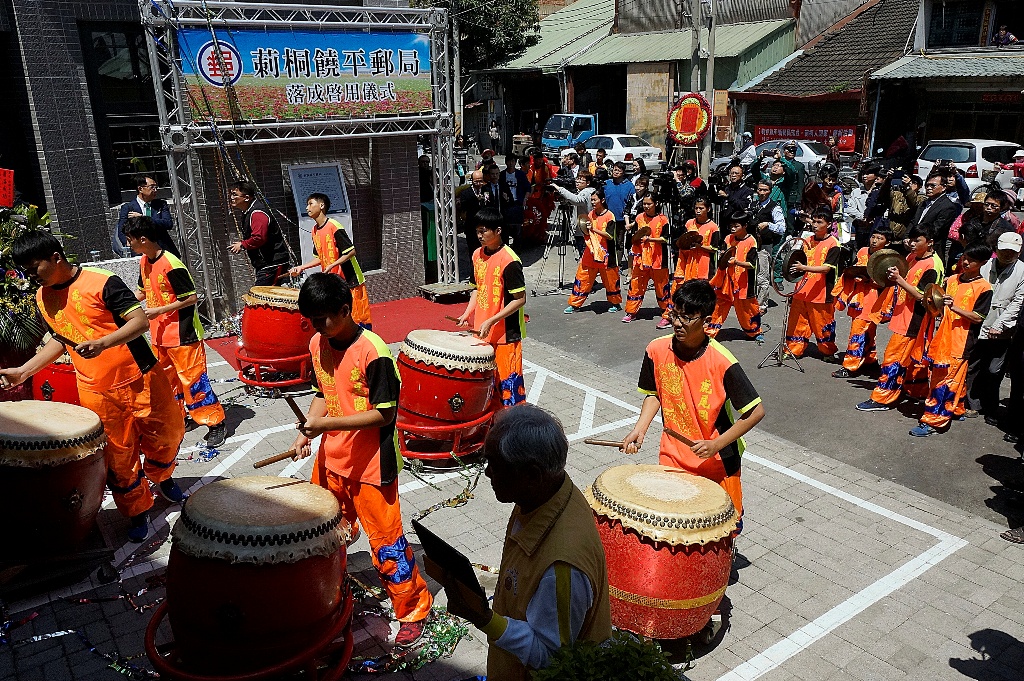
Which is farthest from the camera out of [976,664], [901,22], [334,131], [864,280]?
[901,22]

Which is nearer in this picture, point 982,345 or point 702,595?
point 702,595

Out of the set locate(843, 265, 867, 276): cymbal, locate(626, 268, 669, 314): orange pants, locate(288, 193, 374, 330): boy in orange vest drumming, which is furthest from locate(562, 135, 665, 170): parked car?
locate(288, 193, 374, 330): boy in orange vest drumming

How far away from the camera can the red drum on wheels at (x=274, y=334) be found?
7711 mm

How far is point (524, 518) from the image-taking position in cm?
261

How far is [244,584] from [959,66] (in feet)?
94.7

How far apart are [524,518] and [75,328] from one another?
3844 millimetres

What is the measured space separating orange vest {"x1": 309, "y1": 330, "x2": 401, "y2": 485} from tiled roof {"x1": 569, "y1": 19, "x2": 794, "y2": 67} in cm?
3076

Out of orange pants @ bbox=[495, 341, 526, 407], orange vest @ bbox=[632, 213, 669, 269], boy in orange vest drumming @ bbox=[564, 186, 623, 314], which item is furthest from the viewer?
boy in orange vest drumming @ bbox=[564, 186, 623, 314]

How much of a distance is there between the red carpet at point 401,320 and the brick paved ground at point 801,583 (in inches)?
122

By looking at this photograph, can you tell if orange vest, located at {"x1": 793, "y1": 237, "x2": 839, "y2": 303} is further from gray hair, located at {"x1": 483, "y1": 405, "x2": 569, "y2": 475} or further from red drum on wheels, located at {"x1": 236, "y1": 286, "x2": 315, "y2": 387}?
gray hair, located at {"x1": 483, "y1": 405, "x2": 569, "y2": 475}

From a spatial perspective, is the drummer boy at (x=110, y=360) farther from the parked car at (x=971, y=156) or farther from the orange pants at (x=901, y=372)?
the parked car at (x=971, y=156)

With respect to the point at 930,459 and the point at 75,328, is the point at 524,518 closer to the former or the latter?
the point at 75,328

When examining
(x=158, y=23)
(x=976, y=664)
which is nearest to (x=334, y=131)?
(x=158, y=23)

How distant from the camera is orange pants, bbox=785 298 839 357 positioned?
9.27 metres
